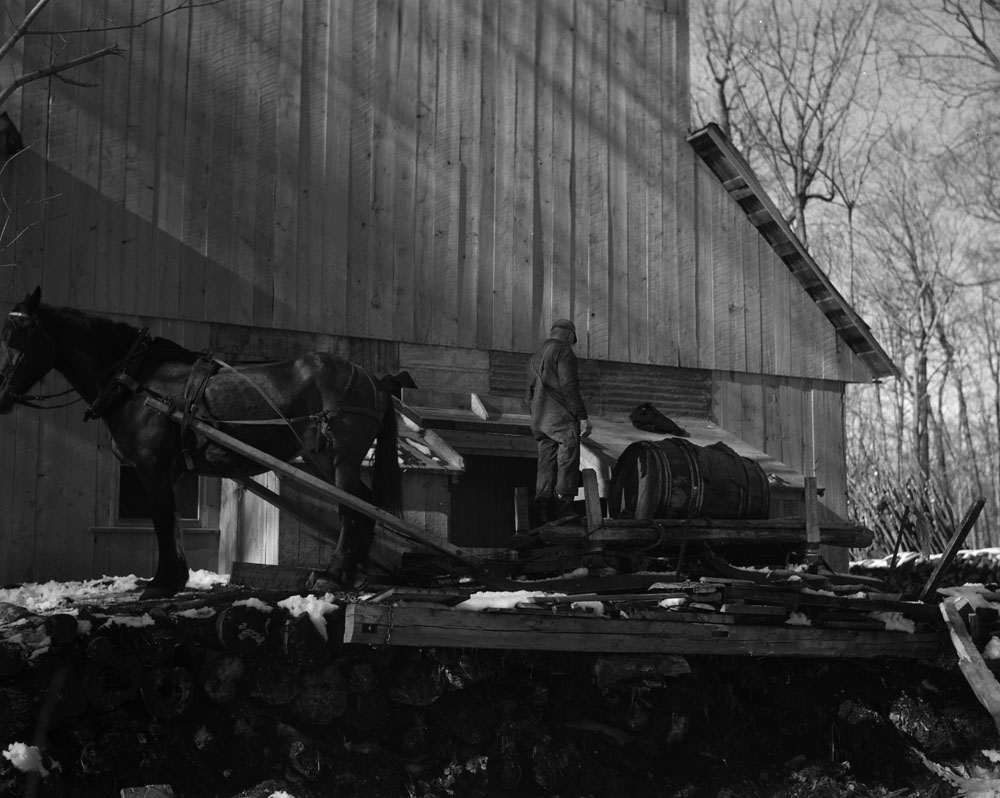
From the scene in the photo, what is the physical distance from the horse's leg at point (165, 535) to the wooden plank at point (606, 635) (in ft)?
5.91

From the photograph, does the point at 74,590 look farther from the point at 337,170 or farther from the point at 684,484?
the point at 337,170

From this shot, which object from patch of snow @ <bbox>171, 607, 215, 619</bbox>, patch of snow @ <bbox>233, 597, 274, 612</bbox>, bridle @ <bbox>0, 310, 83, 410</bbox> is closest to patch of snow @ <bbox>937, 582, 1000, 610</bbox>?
patch of snow @ <bbox>233, 597, 274, 612</bbox>

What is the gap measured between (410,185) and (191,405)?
5393 millimetres

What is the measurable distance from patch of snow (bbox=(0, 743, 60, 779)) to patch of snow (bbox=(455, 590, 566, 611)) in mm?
2712

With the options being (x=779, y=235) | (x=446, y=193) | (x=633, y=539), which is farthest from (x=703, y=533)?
(x=779, y=235)

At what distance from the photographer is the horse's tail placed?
8953 mm

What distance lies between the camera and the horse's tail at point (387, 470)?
8.95 meters

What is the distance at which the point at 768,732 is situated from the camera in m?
9.30

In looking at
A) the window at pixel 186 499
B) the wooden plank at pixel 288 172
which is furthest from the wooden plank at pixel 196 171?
the window at pixel 186 499

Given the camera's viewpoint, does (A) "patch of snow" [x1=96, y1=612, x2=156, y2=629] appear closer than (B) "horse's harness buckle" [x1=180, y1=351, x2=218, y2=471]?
Yes

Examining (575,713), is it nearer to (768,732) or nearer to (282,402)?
(768,732)

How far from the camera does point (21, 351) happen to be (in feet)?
28.0

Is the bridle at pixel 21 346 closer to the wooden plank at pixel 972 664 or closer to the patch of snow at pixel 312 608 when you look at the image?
the patch of snow at pixel 312 608

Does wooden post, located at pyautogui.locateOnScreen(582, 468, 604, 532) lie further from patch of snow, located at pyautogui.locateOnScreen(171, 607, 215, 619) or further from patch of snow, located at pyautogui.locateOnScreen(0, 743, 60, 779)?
patch of snow, located at pyautogui.locateOnScreen(0, 743, 60, 779)
